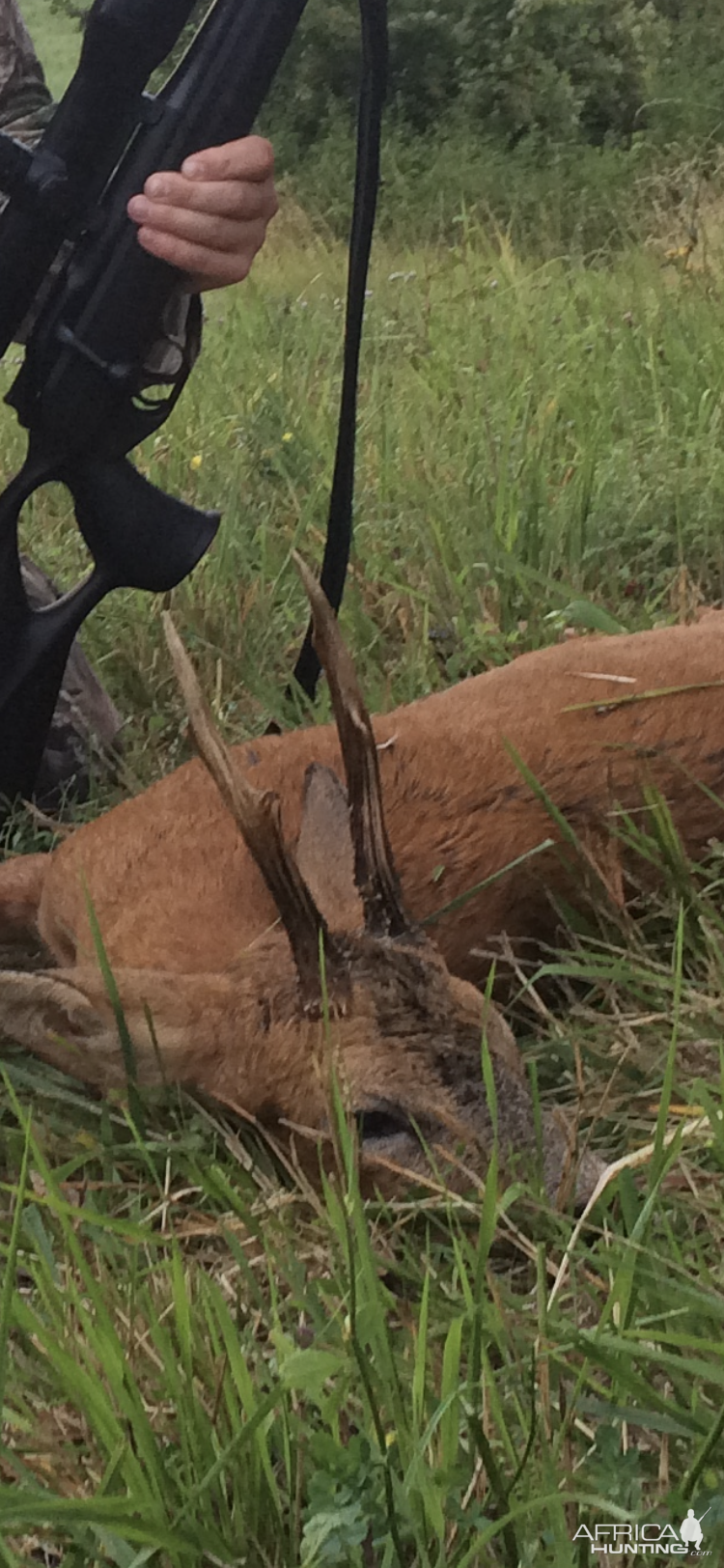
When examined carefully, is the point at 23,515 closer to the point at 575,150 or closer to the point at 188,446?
the point at 188,446

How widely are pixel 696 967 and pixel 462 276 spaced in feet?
11.7

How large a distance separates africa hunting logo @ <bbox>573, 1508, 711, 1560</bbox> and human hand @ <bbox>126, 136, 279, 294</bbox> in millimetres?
1787

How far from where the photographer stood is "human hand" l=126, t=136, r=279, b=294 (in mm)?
2010

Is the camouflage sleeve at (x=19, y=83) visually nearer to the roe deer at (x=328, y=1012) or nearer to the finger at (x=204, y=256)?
the finger at (x=204, y=256)

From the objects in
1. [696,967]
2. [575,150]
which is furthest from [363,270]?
[575,150]

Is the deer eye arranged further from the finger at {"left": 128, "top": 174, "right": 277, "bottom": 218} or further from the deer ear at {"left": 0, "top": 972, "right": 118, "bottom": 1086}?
the finger at {"left": 128, "top": 174, "right": 277, "bottom": 218}

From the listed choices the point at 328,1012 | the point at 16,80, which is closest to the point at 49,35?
the point at 16,80

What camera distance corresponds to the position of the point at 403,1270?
1.21 metres

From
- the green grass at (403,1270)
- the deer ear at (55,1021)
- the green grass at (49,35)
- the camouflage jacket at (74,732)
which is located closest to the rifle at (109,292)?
the camouflage jacket at (74,732)

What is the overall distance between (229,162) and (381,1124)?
1469 millimetres

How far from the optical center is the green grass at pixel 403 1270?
0.94m

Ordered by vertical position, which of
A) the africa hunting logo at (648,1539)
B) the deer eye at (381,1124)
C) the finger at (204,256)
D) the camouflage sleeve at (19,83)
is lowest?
the deer eye at (381,1124)

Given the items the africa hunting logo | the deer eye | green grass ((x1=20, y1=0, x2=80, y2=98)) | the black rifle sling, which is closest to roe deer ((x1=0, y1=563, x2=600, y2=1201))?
the deer eye

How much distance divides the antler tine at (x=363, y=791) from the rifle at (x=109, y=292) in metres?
1.00
